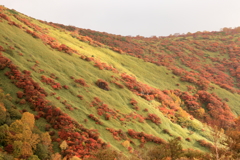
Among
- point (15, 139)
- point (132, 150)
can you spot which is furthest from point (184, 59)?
point (15, 139)

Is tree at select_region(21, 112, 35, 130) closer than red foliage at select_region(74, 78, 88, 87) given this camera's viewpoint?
Yes

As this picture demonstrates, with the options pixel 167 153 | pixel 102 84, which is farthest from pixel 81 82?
pixel 167 153

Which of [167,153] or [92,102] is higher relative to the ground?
[92,102]

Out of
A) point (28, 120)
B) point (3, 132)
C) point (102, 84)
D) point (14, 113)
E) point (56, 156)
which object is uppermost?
point (102, 84)

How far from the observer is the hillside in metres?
26.3

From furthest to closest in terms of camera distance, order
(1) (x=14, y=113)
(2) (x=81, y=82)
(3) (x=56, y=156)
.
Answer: (2) (x=81, y=82) < (1) (x=14, y=113) < (3) (x=56, y=156)

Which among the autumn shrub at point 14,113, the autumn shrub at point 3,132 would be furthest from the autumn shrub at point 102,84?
the autumn shrub at point 3,132

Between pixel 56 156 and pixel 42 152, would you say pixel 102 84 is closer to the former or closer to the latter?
pixel 56 156

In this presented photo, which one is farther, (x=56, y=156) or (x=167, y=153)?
(x=167, y=153)

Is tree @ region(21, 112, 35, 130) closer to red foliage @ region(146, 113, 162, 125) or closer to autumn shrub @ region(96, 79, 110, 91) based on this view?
autumn shrub @ region(96, 79, 110, 91)

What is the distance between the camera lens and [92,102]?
38656mm

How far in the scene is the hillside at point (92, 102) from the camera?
26.3m

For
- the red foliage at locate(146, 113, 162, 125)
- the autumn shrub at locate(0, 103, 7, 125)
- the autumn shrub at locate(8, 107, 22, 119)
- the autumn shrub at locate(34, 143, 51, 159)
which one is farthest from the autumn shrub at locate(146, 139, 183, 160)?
the autumn shrub at locate(0, 103, 7, 125)

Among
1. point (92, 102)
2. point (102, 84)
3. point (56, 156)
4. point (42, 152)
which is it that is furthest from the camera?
point (102, 84)
